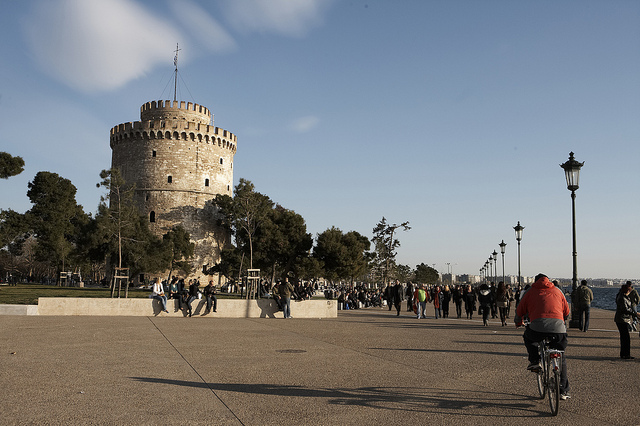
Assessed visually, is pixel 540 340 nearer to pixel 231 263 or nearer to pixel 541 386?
pixel 541 386

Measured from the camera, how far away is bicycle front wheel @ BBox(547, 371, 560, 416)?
583 cm

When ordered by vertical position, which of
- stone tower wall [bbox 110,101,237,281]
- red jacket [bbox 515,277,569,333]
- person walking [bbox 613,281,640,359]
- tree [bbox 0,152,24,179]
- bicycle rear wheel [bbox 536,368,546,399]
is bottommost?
bicycle rear wheel [bbox 536,368,546,399]

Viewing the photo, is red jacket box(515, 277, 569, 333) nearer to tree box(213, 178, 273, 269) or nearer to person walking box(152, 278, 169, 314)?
person walking box(152, 278, 169, 314)

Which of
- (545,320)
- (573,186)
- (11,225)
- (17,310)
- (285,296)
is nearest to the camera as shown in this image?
(545,320)

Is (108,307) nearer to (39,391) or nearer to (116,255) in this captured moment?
(39,391)

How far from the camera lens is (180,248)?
54281 millimetres

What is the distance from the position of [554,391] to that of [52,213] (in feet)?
170

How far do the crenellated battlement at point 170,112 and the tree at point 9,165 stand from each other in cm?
2785

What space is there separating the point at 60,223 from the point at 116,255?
11076 millimetres

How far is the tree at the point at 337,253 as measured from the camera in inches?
2108

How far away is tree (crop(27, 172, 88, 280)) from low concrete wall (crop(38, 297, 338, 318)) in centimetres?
3455

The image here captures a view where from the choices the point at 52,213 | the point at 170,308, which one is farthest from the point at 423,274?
the point at 170,308

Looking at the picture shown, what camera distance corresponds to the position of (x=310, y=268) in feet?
174

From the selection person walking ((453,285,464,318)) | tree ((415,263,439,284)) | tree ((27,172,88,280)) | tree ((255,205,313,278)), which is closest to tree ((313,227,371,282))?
tree ((255,205,313,278))
